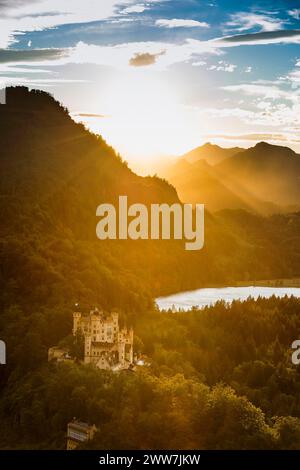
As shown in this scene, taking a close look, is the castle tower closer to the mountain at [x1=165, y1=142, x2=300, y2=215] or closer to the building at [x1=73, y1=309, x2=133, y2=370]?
the building at [x1=73, y1=309, x2=133, y2=370]

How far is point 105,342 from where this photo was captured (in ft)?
67.2

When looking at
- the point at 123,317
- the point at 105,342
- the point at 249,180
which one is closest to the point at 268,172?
the point at 249,180

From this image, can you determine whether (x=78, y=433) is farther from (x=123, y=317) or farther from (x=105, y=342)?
(x=123, y=317)

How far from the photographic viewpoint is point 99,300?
2941cm

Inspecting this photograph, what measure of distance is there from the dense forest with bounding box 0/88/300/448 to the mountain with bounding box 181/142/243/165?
3059 inches

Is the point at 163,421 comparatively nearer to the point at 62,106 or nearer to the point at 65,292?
the point at 65,292

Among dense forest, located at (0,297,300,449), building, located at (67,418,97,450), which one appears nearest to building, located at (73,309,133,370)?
dense forest, located at (0,297,300,449)

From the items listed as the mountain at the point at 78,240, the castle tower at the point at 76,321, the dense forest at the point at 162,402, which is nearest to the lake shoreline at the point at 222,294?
the mountain at the point at 78,240

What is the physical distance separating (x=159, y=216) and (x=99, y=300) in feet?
81.0

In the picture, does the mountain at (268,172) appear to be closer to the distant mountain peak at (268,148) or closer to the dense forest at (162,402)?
the distant mountain peak at (268,148)

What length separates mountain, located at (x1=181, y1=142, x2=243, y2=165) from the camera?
136625mm

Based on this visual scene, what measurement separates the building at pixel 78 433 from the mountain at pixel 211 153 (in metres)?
120
